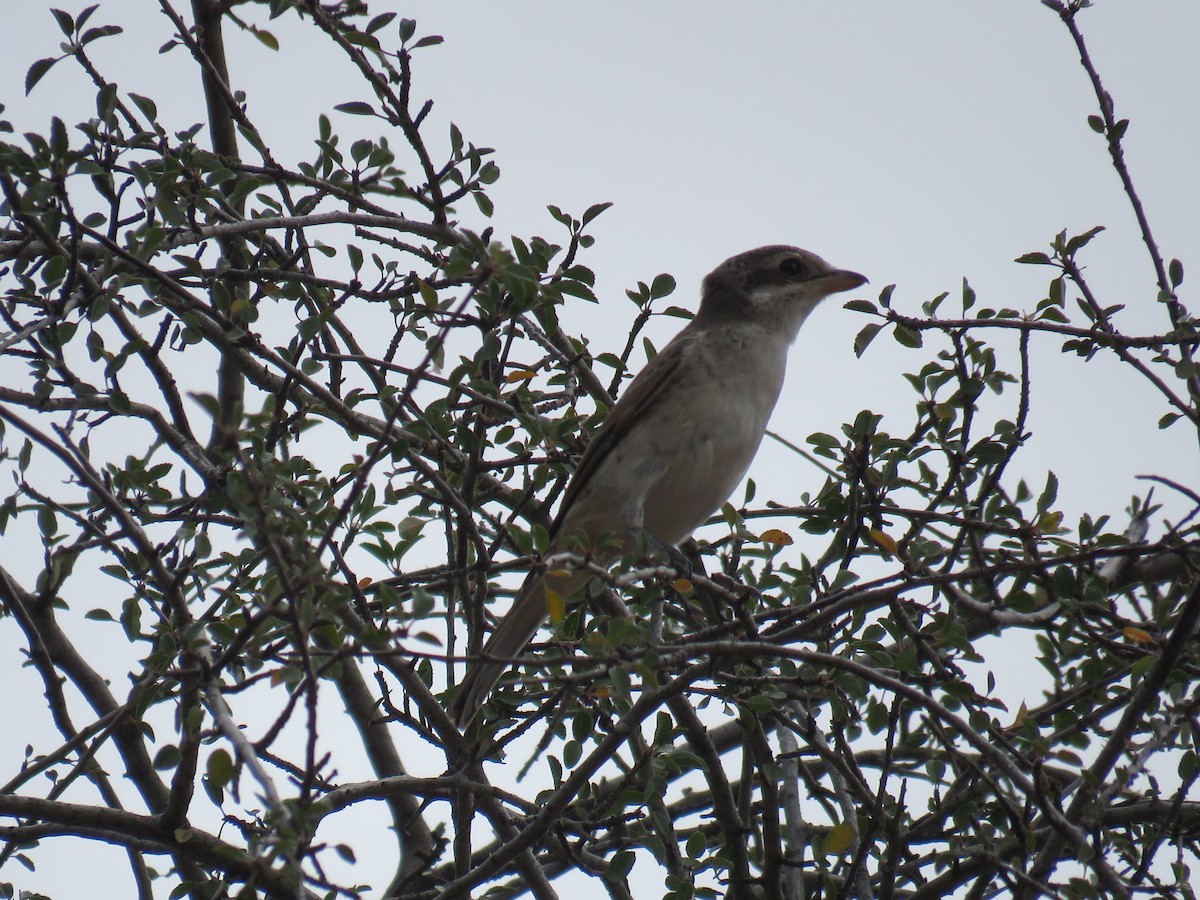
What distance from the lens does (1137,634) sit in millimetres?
4637

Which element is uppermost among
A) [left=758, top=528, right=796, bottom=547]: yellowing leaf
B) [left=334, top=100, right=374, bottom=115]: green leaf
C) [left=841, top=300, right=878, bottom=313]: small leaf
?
[left=334, top=100, right=374, bottom=115]: green leaf

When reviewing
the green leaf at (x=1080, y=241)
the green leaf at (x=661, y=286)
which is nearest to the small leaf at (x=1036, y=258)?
the green leaf at (x=1080, y=241)

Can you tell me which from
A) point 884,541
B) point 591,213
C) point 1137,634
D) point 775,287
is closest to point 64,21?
point 591,213

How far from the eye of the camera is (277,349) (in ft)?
17.8

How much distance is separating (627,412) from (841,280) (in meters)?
1.99

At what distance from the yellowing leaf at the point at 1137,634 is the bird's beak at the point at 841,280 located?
3.55 metres

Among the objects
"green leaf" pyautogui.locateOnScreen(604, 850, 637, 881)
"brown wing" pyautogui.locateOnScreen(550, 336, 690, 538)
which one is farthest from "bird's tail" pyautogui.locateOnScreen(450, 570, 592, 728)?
"green leaf" pyautogui.locateOnScreen(604, 850, 637, 881)

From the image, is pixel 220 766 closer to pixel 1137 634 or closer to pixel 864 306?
pixel 864 306

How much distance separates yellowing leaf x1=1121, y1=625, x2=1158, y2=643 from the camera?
15.1 feet

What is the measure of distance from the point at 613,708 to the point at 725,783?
599 millimetres

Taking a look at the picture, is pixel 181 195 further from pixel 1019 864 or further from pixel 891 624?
pixel 1019 864

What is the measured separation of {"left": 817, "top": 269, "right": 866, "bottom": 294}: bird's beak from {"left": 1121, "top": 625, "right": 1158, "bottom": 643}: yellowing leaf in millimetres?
3548

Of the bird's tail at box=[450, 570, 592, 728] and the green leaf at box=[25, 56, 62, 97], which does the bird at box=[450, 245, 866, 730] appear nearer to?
the bird's tail at box=[450, 570, 592, 728]

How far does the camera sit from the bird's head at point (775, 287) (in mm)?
7621
